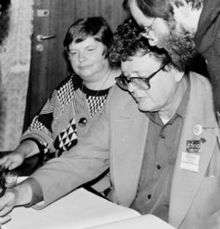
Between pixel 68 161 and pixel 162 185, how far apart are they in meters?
0.48

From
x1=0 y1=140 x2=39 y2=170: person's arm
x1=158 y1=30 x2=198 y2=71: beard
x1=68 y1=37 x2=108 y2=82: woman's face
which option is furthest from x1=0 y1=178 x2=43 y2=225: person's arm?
x1=68 y1=37 x2=108 y2=82: woman's face

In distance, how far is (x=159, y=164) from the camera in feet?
8.05

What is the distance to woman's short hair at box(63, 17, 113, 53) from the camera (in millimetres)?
3398

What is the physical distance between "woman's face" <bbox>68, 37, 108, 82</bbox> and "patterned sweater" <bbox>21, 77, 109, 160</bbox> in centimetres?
11

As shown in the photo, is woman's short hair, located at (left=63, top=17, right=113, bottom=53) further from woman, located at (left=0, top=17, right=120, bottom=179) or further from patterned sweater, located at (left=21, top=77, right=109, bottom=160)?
patterned sweater, located at (left=21, top=77, right=109, bottom=160)

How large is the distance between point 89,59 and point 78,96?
0.26 metres

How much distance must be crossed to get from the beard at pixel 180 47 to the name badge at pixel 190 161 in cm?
41

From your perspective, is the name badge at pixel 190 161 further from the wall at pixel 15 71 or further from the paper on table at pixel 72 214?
the wall at pixel 15 71

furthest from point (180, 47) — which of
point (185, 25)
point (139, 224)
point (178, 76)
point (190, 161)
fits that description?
point (139, 224)

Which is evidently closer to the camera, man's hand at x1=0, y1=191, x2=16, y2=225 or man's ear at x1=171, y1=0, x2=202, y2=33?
man's ear at x1=171, y1=0, x2=202, y2=33

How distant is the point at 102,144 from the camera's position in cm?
256

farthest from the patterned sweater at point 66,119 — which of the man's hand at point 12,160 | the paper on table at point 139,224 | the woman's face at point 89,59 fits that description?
the paper on table at point 139,224

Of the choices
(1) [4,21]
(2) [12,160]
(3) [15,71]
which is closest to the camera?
(2) [12,160]

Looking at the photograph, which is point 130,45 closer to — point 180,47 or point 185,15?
point 180,47
